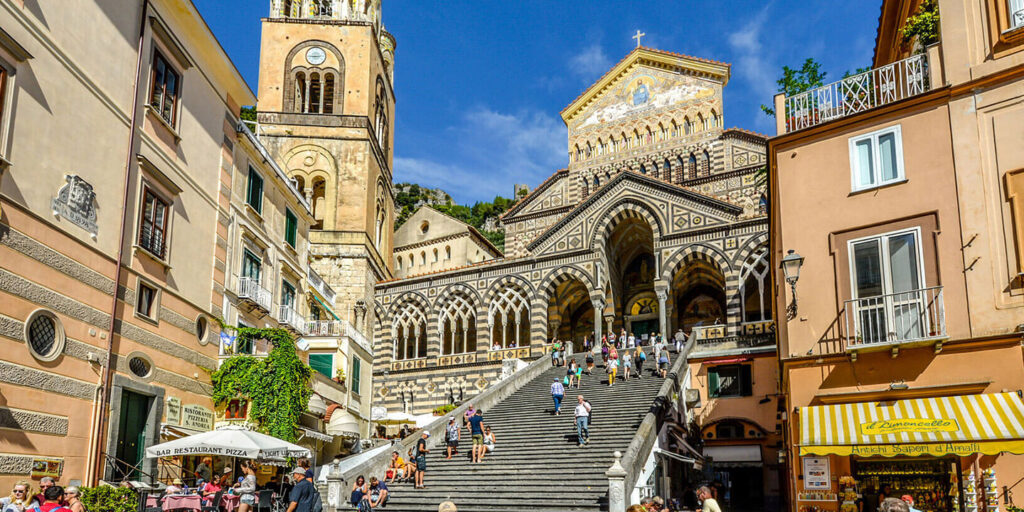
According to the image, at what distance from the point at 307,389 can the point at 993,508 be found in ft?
50.6

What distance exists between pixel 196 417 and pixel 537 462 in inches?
301

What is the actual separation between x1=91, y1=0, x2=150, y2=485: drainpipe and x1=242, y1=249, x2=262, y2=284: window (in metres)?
5.97

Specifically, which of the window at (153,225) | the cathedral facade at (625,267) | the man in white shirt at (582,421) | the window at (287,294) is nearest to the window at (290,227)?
the window at (287,294)

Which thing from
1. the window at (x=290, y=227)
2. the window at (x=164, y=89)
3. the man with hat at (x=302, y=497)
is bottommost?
the man with hat at (x=302, y=497)

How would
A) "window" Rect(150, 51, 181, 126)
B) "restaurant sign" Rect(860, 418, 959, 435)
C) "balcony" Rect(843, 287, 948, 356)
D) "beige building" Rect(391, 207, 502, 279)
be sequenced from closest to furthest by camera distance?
"restaurant sign" Rect(860, 418, 959, 435) → "balcony" Rect(843, 287, 948, 356) → "window" Rect(150, 51, 181, 126) → "beige building" Rect(391, 207, 502, 279)

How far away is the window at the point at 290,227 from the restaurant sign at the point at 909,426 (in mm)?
18182

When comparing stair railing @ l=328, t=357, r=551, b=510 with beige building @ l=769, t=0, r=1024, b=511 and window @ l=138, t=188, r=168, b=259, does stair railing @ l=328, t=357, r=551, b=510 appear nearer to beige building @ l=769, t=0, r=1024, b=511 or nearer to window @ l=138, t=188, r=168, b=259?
window @ l=138, t=188, r=168, b=259

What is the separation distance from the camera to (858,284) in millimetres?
14117

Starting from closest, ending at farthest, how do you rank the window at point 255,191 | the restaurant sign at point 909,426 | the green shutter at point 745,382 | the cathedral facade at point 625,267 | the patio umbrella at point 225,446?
1. the restaurant sign at point 909,426
2. the patio umbrella at point 225,446
3. the window at point 255,191
4. the green shutter at point 745,382
5. the cathedral facade at point 625,267

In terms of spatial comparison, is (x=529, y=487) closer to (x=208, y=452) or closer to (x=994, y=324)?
(x=208, y=452)

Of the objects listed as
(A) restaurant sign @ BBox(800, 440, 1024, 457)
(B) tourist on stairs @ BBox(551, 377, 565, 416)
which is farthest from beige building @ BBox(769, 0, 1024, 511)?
(B) tourist on stairs @ BBox(551, 377, 565, 416)

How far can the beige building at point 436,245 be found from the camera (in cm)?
5331

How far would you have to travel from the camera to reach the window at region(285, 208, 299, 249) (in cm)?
2556

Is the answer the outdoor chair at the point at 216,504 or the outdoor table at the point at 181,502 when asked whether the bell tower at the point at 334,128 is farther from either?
the outdoor table at the point at 181,502
